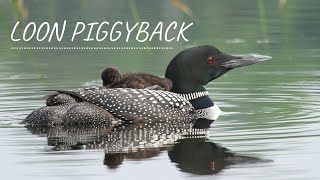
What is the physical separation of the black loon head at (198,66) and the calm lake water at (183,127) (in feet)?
1.32

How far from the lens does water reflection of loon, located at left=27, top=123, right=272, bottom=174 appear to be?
6.43 metres

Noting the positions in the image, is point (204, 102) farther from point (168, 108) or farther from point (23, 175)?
point (23, 175)

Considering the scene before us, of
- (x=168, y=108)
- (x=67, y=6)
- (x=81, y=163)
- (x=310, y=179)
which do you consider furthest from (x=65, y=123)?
(x=67, y=6)

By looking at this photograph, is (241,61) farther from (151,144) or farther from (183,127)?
(151,144)

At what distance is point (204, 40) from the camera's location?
1656cm

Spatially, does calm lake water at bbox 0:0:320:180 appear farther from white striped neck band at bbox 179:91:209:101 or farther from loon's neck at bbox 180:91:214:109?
white striped neck band at bbox 179:91:209:101

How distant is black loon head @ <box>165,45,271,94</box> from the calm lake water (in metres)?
0.40

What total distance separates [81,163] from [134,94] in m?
2.11

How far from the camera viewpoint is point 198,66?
9133 millimetres

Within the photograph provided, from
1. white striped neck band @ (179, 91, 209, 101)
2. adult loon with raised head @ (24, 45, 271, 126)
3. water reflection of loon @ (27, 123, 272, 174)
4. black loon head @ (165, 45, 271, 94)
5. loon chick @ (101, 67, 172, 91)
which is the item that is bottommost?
water reflection of loon @ (27, 123, 272, 174)

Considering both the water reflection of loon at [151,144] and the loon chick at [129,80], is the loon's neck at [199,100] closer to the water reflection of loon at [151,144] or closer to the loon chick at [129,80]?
the loon chick at [129,80]

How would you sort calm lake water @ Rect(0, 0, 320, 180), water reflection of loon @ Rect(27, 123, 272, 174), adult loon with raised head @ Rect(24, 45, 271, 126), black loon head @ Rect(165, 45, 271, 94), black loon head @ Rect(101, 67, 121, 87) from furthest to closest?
black loon head @ Rect(165, 45, 271, 94), black loon head @ Rect(101, 67, 121, 87), adult loon with raised head @ Rect(24, 45, 271, 126), water reflection of loon @ Rect(27, 123, 272, 174), calm lake water @ Rect(0, 0, 320, 180)

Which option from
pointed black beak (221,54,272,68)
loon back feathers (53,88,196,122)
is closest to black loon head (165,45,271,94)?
pointed black beak (221,54,272,68)

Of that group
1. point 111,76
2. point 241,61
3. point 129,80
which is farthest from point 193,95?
point 111,76
